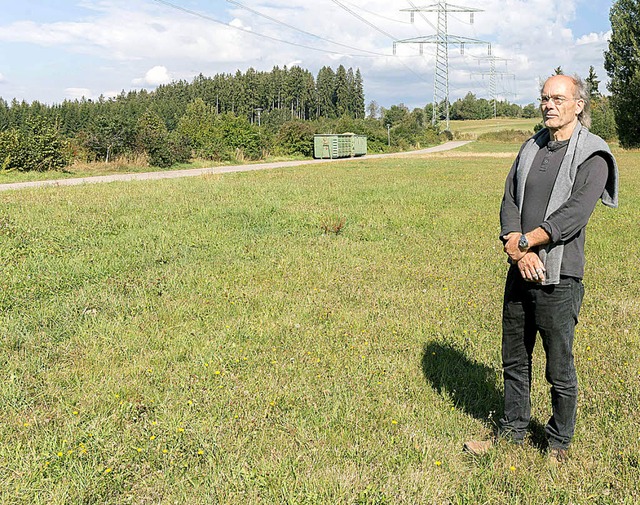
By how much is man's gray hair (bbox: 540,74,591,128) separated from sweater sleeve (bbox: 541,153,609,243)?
11.2 inches

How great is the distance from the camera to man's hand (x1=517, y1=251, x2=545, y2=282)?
306cm

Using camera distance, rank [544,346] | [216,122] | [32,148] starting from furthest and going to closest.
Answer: [216,122] < [32,148] < [544,346]

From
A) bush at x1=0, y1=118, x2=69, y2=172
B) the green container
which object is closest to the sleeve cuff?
bush at x1=0, y1=118, x2=69, y2=172

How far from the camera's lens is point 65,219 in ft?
33.4

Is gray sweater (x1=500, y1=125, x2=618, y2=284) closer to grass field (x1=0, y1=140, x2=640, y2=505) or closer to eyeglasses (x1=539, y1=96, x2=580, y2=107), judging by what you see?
eyeglasses (x1=539, y1=96, x2=580, y2=107)

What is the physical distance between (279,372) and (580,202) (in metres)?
2.67

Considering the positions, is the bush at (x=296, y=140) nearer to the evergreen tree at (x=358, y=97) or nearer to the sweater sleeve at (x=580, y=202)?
the sweater sleeve at (x=580, y=202)

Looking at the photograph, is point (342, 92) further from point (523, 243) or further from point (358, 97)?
point (523, 243)

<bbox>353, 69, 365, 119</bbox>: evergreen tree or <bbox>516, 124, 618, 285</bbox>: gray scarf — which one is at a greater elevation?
<bbox>353, 69, 365, 119</bbox>: evergreen tree

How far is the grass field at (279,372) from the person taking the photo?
3.16 m

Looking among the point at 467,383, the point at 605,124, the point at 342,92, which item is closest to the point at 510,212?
the point at 467,383

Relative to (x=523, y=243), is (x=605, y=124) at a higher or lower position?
higher

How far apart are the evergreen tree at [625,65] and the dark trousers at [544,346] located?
168ft

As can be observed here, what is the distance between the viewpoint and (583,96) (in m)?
3.14
